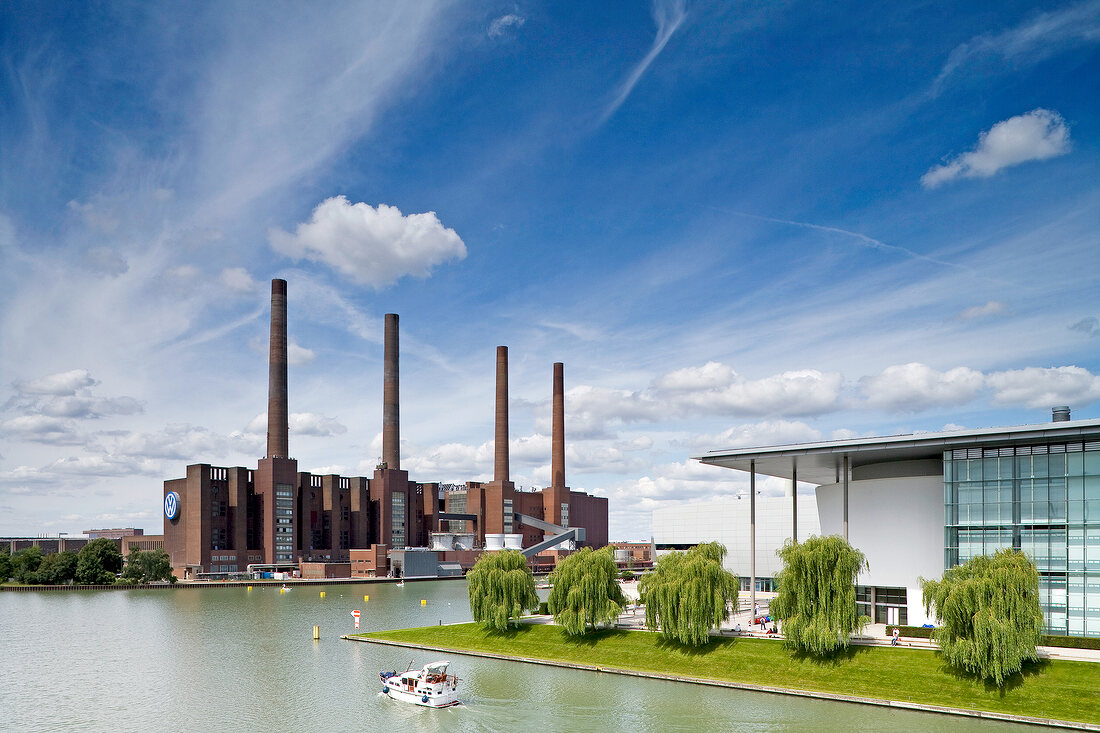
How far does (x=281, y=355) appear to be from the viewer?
148m

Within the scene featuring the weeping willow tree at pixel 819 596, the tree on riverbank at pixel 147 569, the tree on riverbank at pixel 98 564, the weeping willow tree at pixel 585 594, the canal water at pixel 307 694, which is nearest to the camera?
the canal water at pixel 307 694

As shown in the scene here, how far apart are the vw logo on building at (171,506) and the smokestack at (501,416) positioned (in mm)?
58146

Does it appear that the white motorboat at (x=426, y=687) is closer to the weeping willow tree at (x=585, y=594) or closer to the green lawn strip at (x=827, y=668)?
the green lawn strip at (x=827, y=668)

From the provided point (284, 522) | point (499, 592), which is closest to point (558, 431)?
point (284, 522)

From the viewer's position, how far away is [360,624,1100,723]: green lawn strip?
40188mm

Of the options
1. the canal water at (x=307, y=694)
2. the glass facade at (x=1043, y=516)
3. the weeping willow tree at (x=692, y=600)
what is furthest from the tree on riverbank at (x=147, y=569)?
the glass facade at (x=1043, y=516)

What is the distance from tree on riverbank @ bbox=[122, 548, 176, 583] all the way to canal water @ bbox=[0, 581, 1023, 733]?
59330mm

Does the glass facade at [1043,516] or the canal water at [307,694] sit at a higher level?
the glass facade at [1043,516]

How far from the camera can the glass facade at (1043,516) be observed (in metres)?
47.0

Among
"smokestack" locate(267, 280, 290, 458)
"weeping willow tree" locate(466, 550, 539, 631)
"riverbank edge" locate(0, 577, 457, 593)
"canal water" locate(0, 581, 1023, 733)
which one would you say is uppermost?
"smokestack" locate(267, 280, 290, 458)

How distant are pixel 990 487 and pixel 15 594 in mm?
120547

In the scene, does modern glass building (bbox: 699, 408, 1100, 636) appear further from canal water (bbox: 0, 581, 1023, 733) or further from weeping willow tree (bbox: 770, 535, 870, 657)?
canal water (bbox: 0, 581, 1023, 733)

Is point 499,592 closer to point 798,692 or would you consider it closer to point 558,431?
point 798,692

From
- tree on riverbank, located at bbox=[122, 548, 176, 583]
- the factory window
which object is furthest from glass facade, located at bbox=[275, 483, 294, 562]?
tree on riverbank, located at bbox=[122, 548, 176, 583]
